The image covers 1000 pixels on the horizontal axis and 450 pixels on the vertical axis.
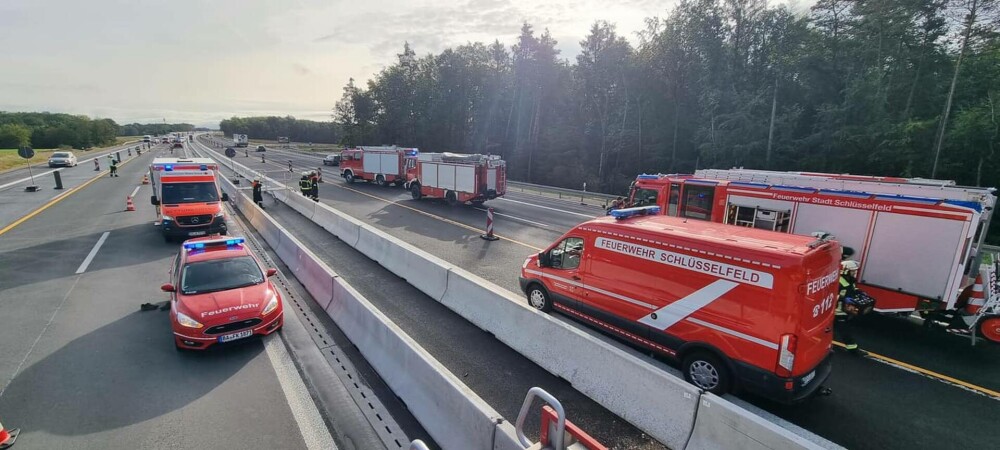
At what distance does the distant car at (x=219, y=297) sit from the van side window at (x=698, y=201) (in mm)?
12186

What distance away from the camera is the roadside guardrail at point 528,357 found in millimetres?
4012

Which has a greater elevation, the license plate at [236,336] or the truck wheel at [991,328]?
the truck wheel at [991,328]

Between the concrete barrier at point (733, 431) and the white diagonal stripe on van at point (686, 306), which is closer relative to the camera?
the concrete barrier at point (733, 431)

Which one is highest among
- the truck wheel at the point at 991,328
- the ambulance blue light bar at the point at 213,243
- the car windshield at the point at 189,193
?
the car windshield at the point at 189,193

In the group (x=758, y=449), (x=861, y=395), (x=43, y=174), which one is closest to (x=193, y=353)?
(x=758, y=449)

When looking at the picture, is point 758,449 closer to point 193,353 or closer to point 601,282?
point 601,282

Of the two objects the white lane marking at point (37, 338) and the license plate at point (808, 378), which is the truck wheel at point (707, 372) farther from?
the white lane marking at point (37, 338)

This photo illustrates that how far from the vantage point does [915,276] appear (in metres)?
8.27

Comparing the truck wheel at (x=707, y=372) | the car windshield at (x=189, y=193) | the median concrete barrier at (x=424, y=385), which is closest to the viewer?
the median concrete barrier at (x=424, y=385)

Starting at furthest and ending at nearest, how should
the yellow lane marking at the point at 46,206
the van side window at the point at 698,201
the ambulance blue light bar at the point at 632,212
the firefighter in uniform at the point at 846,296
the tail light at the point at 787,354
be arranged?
1. the yellow lane marking at the point at 46,206
2. the van side window at the point at 698,201
3. the firefighter in uniform at the point at 846,296
4. the ambulance blue light bar at the point at 632,212
5. the tail light at the point at 787,354

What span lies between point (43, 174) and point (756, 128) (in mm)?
58078

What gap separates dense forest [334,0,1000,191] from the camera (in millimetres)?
21078

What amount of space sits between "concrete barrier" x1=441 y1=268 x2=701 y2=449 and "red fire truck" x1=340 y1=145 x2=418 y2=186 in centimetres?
2555

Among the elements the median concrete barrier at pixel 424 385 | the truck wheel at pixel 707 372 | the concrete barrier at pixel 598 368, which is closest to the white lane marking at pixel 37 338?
the median concrete barrier at pixel 424 385
